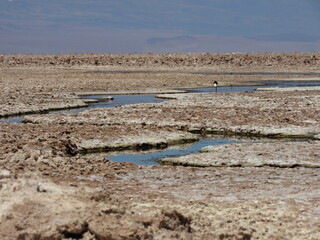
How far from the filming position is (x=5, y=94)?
1452 inches

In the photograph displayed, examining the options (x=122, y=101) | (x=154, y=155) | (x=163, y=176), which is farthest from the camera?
(x=122, y=101)

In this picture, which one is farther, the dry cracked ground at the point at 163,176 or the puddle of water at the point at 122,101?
the puddle of water at the point at 122,101

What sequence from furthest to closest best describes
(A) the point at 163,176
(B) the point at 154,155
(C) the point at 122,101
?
(C) the point at 122,101 < (B) the point at 154,155 < (A) the point at 163,176

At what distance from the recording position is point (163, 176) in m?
13.3

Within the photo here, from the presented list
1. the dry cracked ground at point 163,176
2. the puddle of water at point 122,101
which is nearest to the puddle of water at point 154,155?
the dry cracked ground at point 163,176

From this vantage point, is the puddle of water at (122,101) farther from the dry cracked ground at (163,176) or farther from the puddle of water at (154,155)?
the puddle of water at (154,155)

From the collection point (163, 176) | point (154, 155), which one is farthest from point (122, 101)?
point (163, 176)

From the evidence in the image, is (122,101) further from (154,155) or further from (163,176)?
(163,176)

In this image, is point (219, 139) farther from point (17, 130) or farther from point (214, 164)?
point (17, 130)

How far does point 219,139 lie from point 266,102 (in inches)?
442

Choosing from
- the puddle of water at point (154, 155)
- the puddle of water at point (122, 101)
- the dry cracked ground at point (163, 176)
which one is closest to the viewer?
the dry cracked ground at point (163, 176)

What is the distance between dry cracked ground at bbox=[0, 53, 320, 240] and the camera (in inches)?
323

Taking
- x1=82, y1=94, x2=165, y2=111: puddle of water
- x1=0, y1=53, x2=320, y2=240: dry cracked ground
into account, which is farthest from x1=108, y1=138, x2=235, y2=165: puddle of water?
x1=82, y1=94, x2=165, y2=111: puddle of water

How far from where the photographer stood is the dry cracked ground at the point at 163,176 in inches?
323
